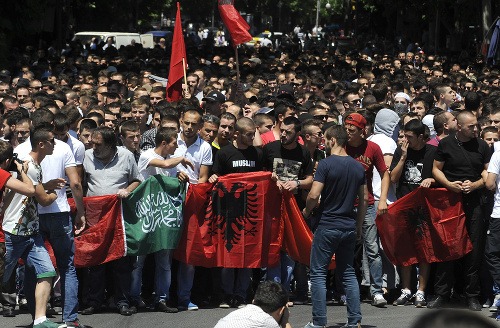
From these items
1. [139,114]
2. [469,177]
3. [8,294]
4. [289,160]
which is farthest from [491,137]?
[8,294]

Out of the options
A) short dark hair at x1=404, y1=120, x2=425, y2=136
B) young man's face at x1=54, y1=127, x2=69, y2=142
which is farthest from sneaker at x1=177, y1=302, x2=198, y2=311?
short dark hair at x1=404, y1=120, x2=425, y2=136

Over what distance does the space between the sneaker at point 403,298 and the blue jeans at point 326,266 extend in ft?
4.92

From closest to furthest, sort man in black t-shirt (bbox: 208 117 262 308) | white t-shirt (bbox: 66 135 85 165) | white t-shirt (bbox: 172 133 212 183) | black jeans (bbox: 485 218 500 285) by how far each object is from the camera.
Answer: white t-shirt (bbox: 66 135 85 165) < black jeans (bbox: 485 218 500 285) < man in black t-shirt (bbox: 208 117 262 308) < white t-shirt (bbox: 172 133 212 183)

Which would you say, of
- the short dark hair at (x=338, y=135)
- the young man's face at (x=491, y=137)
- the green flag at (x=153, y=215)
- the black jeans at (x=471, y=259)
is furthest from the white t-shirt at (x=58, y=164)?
the young man's face at (x=491, y=137)

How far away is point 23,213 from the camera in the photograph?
8359 mm

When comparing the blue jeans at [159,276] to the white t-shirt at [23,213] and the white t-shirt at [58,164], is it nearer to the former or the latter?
the white t-shirt at [58,164]

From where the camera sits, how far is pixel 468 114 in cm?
961

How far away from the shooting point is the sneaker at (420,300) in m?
10.1

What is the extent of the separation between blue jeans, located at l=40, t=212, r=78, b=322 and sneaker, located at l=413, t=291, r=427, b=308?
3.20 m

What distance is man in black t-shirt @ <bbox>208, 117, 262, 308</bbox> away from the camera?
32.1ft

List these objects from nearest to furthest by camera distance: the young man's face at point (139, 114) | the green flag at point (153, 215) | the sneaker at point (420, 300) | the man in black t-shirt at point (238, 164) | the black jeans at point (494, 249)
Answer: the black jeans at point (494, 249)
the green flag at point (153, 215)
the man in black t-shirt at point (238, 164)
the sneaker at point (420, 300)
the young man's face at point (139, 114)

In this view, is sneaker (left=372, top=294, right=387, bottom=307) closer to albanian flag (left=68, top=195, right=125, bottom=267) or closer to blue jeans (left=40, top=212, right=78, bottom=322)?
albanian flag (left=68, top=195, right=125, bottom=267)

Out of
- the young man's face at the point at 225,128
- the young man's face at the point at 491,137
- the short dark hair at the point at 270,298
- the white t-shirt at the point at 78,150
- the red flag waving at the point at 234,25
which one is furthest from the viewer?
the red flag waving at the point at 234,25

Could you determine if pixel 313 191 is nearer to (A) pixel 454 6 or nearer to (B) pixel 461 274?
(B) pixel 461 274
